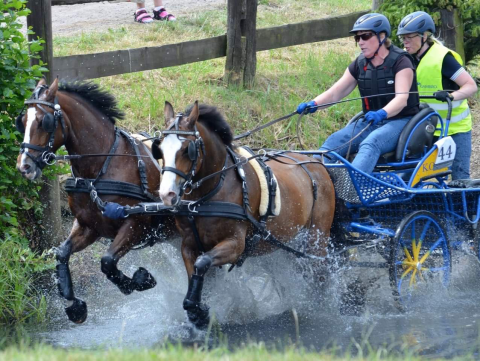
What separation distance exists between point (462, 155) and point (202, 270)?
317cm

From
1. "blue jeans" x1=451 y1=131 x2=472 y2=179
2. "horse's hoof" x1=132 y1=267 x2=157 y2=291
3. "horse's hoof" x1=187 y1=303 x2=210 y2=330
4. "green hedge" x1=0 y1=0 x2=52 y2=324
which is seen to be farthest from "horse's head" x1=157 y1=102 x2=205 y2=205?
"blue jeans" x1=451 y1=131 x2=472 y2=179

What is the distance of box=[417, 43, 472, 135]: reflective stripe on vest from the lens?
702 centimetres

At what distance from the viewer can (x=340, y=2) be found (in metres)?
15.9

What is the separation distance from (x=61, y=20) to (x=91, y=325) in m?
8.53

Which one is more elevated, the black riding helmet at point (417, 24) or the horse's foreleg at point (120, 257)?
the black riding helmet at point (417, 24)

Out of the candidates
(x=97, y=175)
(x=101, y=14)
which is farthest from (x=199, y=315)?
(x=101, y=14)

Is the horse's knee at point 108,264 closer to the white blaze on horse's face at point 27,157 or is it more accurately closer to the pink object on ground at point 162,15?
the white blaze on horse's face at point 27,157

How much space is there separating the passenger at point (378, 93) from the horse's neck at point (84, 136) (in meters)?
1.85

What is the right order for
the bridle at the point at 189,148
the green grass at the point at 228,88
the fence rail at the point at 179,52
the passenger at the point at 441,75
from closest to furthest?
1. the bridle at the point at 189,148
2. the passenger at the point at 441,75
3. the fence rail at the point at 179,52
4. the green grass at the point at 228,88

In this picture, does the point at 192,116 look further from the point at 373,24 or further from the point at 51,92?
the point at 373,24

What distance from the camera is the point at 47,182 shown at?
288 inches

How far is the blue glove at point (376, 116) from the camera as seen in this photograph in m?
6.27

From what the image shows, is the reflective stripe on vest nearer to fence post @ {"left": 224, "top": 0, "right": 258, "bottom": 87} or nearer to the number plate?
the number plate

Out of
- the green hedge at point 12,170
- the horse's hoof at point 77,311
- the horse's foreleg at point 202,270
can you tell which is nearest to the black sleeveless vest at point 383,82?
the horse's foreleg at point 202,270
